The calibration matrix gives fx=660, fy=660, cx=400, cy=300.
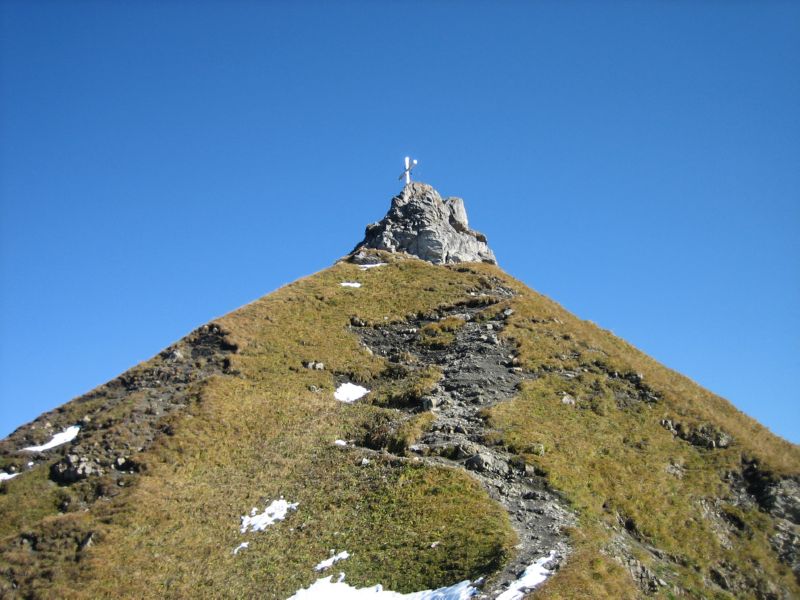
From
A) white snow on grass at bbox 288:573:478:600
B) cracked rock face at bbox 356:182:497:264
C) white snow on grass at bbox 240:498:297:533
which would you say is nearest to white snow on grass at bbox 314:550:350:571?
white snow on grass at bbox 288:573:478:600

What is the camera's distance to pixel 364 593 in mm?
26594

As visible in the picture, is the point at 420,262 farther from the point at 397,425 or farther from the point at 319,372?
the point at 397,425

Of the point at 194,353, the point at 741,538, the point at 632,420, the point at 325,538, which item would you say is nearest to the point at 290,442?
the point at 325,538

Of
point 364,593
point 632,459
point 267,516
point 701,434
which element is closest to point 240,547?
point 267,516

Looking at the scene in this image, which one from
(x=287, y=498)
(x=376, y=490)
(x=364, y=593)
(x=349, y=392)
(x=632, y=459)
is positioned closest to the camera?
(x=364, y=593)

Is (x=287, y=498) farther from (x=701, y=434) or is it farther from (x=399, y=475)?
(x=701, y=434)

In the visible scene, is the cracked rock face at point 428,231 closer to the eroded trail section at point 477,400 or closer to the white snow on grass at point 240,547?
the eroded trail section at point 477,400

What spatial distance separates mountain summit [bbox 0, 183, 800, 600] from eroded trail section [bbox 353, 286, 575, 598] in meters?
0.17

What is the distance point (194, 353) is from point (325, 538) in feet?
85.4

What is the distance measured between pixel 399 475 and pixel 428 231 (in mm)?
53611

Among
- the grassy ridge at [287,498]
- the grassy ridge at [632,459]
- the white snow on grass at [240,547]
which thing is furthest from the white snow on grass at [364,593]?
the white snow on grass at [240,547]

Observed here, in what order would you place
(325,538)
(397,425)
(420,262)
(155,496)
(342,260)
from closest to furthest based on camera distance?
(325,538), (155,496), (397,425), (420,262), (342,260)

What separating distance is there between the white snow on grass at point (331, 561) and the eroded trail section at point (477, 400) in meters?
7.78

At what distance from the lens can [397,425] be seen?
41750 millimetres
